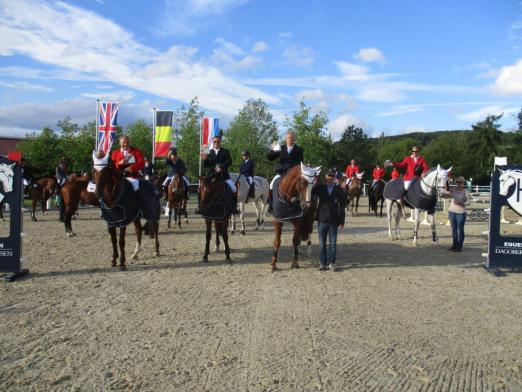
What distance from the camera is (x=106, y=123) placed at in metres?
21.0

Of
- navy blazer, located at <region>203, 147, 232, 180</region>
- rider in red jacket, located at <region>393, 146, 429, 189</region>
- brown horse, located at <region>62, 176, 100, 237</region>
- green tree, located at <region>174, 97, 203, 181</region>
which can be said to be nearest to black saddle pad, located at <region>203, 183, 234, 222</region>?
navy blazer, located at <region>203, 147, 232, 180</region>

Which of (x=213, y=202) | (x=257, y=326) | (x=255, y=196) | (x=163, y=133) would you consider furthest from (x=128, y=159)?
(x=163, y=133)

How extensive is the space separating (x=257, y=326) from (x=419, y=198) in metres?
8.50

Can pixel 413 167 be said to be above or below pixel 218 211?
above

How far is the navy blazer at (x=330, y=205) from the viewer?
29.4 ft

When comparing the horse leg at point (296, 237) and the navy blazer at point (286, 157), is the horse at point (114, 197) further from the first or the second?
the horse leg at point (296, 237)

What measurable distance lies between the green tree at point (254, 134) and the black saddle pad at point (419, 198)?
97.4 ft

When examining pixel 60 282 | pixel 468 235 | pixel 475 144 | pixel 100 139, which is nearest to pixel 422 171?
pixel 468 235

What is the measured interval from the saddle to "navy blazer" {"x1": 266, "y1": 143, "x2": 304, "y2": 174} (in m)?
4.86

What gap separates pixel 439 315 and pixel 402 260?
4.18 m

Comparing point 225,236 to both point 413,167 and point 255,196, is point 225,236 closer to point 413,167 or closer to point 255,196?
point 255,196

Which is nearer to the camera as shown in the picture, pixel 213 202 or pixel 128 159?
pixel 128 159

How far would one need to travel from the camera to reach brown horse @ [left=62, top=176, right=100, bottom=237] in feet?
42.1

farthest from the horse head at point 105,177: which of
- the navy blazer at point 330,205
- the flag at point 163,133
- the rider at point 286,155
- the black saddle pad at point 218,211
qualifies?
the flag at point 163,133
